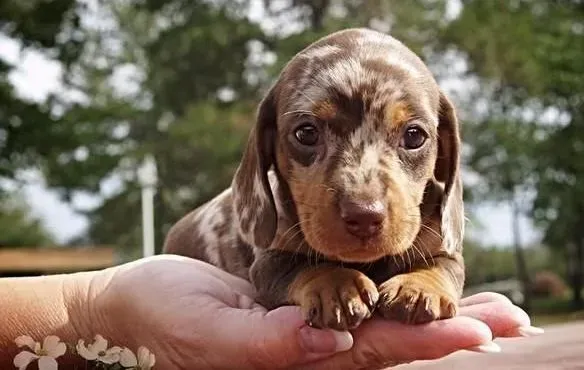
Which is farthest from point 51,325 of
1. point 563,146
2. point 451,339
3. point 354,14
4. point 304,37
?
point 563,146

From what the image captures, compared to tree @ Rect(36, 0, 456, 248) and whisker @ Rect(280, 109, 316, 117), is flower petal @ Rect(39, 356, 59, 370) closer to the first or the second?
whisker @ Rect(280, 109, 316, 117)

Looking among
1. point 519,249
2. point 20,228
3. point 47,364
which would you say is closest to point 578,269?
point 519,249

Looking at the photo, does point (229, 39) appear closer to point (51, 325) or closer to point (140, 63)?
point (140, 63)

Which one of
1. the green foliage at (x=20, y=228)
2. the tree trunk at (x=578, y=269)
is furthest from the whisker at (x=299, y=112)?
the green foliage at (x=20, y=228)

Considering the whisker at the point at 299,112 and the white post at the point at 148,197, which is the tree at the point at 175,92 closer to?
the white post at the point at 148,197

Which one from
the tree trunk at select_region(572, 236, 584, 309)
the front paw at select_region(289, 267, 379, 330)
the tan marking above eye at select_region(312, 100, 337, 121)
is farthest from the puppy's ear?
the tree trunk at select_region(572, 236, 584, 309)

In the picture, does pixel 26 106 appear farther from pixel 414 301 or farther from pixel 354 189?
pixel 414 301

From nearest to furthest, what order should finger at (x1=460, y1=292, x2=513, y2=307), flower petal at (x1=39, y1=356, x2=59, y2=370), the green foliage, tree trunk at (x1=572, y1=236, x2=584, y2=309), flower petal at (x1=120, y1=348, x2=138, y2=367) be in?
flower petal at (x1=39, y1=356, x2=59, y2=370)
flower petal at (x1=120, y1=348, x2=138, y2=367)
finger at (x1=460, y1=292, x2=513, y2=307)
tree trunk at (x1=572, y1=236, x2=584, y2=309)
the green foliage
